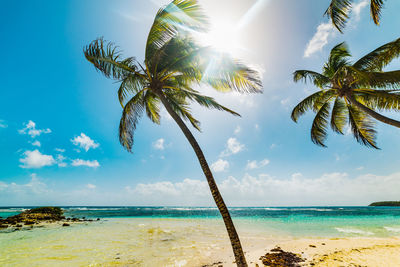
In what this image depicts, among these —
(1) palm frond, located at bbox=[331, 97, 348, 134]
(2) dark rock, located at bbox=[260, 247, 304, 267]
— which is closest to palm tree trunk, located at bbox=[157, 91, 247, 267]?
(2) dark rock, located at bbox=[260, 247, 304, 267]

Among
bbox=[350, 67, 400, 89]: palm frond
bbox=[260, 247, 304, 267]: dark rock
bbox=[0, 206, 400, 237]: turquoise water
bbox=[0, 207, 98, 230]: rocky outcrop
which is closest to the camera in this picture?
bbox=[350, 67, 400, 89]: palm frond

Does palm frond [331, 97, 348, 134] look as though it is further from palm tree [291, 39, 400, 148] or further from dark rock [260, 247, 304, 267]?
dark rock [260, 247, 304, 267]

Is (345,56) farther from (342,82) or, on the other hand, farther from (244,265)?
(244,265)

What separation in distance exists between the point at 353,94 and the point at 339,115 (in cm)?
207

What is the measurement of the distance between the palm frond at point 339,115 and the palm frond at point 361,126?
0.35m

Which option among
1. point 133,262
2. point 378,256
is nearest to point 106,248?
point 133,262

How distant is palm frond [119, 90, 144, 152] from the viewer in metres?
6.64

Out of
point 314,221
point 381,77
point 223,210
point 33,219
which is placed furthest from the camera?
point 314,221

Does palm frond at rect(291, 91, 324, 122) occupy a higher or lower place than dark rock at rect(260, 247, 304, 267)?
higher

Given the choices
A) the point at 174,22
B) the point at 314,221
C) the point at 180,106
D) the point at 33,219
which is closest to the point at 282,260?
the point at 180,106

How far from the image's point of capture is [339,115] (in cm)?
982

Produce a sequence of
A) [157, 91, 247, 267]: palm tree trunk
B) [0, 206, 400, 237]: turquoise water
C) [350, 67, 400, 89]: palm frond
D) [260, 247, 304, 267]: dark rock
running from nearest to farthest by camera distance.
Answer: [157, 91, 247, 267]: palm tree trunk → [350, 67, 400, 89]: palm frond → [260, 247, 304, 267]: dark rock → [0, 206, 400, 237]: turquoise water

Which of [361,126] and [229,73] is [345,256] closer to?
[361,126]

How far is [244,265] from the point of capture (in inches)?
151
